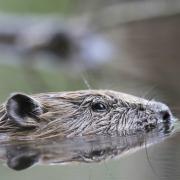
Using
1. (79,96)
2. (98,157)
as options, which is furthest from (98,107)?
(98,157)

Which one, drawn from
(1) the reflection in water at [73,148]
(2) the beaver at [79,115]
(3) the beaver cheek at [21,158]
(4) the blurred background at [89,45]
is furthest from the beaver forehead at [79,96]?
(4) the blurred background at [89,45]

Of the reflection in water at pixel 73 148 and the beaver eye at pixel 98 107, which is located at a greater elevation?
the beaver eye at pixel 98 107

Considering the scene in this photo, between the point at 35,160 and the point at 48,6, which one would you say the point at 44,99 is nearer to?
the point at 35,160

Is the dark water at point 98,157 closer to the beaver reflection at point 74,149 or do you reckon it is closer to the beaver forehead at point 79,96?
the beaver reflection at point 74,149

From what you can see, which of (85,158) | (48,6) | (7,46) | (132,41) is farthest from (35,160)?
(48,6)

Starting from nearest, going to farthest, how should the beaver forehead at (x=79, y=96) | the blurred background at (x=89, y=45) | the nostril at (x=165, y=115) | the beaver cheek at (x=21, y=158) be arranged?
the beaver cheek at (x=21, y=158) < the beaver forehead at (x=79, y=96) < the nostril at (x=165, y=115) < the blurred background at (x=89, y=45)

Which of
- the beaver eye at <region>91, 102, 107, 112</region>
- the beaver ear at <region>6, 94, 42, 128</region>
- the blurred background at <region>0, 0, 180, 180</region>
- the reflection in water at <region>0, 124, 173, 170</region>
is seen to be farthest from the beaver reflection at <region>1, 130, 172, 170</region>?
the blurred background at <region>0, 0, 180, 180</region>

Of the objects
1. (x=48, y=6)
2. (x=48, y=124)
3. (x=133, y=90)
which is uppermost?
(x=48, y=6)
